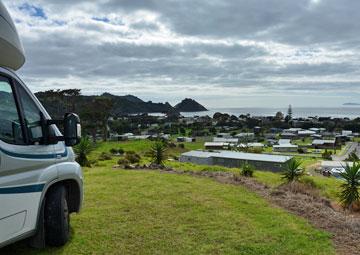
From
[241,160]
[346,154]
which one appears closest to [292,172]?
[241,160]

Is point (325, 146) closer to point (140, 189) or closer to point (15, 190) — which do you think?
point (140, 189)

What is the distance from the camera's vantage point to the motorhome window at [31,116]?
4.62 m

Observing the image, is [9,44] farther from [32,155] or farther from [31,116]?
[32,155]

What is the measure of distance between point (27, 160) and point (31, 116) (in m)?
0.59

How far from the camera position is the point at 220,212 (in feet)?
26.2

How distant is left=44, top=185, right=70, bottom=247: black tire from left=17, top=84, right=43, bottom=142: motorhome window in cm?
88

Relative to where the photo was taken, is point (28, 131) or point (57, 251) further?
point (57, 251)

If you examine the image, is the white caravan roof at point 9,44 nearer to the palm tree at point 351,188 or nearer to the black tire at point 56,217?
the black tire at point 56,217

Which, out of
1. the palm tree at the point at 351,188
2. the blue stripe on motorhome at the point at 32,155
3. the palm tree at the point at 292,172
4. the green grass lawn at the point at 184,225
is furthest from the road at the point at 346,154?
the blue stripe on motorhome at the point at 32,155

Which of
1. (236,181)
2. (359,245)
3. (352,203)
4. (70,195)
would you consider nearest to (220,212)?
(359,245)

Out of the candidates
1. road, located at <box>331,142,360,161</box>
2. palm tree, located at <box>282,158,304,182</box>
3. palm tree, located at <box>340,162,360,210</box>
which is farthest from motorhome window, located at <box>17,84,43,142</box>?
road, located at <box>331,142,360,161</box>

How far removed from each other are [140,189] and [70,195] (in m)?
4.42

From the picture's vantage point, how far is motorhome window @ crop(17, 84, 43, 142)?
15.2ft

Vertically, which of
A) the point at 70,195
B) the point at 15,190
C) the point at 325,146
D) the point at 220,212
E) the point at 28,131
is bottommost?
the point at 325,146
